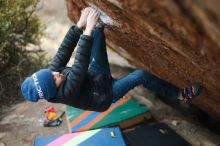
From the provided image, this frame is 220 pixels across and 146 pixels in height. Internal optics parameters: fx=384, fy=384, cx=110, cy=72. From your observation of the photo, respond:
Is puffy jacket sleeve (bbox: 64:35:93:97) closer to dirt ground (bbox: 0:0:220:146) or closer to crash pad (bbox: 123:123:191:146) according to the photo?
crash pad (bbox: 123:123:191:146)

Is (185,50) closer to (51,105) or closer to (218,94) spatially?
(218,94)

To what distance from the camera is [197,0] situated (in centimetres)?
202

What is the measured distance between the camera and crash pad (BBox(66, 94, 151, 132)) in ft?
18.6

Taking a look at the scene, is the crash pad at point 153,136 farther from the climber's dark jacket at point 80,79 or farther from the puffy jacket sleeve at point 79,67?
the puffy jacket sleeve at point 79,67

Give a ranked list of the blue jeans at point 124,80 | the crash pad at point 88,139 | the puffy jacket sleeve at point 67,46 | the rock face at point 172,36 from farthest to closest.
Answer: the crash pad at point 88,139 < the blue jeans at point 124,80 < the puffy jacket sleeve at point 67,46 < the rock face at point 172,36

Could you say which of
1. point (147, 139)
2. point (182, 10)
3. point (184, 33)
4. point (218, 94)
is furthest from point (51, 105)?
point (182, 10)

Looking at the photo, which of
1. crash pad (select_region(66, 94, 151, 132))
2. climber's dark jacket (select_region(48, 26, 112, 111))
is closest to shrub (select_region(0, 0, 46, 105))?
crash pad (select_region(66, 94, 151, 132))

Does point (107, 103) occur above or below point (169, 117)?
above

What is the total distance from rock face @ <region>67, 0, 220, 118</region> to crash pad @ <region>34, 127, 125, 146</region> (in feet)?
3.50

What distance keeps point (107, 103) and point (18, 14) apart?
3295 millimetres

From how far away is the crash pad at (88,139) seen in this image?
5199 mm

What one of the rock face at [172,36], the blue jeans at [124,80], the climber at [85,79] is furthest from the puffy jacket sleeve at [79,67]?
the blue jeans at [124,80]

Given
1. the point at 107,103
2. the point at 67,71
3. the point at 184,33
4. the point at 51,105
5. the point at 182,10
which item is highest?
the point at 182,10

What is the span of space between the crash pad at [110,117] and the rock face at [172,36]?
2.33 ft
